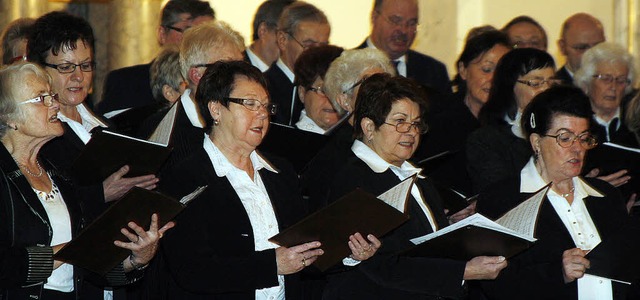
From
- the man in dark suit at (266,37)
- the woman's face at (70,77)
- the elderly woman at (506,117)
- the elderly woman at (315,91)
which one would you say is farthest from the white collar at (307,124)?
the man in dark suit at (266,37)

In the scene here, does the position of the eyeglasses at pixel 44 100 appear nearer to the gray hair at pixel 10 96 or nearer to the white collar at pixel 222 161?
the gray hair at pixel 10 96

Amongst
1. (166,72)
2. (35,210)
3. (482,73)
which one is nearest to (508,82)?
(482,73)

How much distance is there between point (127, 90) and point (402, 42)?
6.28ft

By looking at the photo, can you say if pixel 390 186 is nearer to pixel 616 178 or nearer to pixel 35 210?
pixel 35 210

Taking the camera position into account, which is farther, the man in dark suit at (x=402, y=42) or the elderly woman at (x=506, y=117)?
the man in dark suit at (x=402, y=42)

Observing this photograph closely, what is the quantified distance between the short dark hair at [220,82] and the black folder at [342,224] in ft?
2.24

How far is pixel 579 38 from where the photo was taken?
26.2 ft

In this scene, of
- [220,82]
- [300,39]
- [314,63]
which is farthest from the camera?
[300,39]

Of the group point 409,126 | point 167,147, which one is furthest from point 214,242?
point 409,126

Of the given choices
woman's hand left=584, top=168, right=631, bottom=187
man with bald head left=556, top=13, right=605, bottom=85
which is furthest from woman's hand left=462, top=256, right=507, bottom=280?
man with bald head left=556, top=13, right=605, bottom=85

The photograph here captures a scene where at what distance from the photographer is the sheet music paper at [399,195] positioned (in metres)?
4.14

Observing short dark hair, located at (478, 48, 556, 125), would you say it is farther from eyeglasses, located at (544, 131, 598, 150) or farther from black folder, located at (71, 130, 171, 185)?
black folder, located at (71, 130, 171, 185)

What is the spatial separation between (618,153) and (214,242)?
225 centimetres

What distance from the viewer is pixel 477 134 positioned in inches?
222
